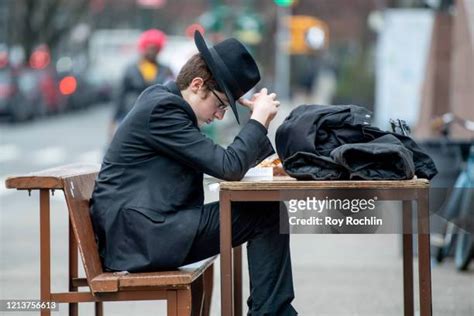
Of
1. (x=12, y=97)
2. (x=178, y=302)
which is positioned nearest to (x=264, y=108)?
(x=178, y=302)

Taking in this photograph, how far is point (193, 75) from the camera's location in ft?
18.9

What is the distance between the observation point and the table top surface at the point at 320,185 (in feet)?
17.2

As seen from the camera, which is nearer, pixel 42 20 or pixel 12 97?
pixel 12 97

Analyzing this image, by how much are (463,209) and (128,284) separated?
4.12 meters

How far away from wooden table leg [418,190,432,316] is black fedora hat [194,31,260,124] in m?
0.96

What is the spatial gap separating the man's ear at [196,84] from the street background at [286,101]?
1.09m

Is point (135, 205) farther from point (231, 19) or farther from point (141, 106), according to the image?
point (231, 19)

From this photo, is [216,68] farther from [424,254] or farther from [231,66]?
[424,254]

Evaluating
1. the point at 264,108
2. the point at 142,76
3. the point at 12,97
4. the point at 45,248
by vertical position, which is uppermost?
the point at 264,108

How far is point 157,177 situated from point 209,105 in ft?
1.36

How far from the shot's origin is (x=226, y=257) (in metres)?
5.43

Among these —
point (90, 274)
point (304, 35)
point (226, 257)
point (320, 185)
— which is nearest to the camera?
point (320, 185)

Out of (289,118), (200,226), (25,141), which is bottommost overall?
(25,141)

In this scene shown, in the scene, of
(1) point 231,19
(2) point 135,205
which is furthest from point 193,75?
Answer: (1) point 231,19
